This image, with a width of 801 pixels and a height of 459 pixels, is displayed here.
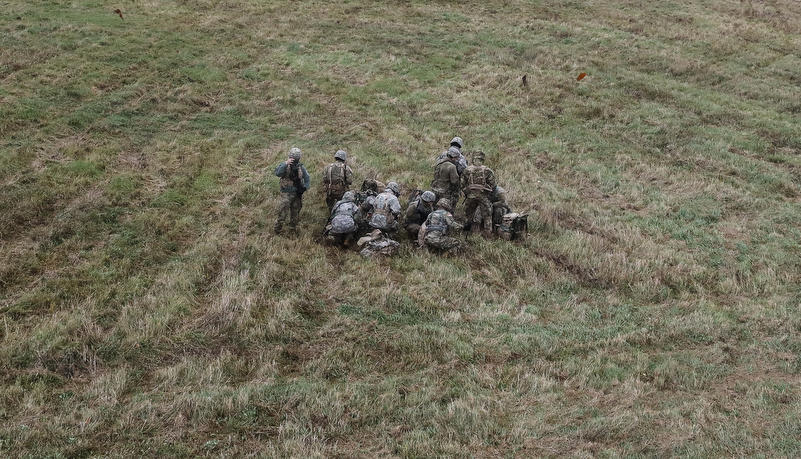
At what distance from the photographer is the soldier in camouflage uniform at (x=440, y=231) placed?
36.4ft

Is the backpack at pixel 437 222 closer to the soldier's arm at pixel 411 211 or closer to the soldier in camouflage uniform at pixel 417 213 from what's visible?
the soldier in camouflage uniform at pixel 417 213

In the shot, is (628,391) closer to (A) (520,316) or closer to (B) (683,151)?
(A) (520,316)

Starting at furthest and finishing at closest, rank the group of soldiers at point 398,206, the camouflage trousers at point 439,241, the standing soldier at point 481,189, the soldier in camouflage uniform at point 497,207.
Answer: the soldier in camouflage uniform at point 497,207 → the standing soldier at point 481,189 → the group of soldiers at point 398,206 → the camouflage trousers at point 439,241

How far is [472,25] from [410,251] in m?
21.6

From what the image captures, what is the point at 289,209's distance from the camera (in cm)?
1185

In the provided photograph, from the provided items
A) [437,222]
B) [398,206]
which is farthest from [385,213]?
[437,222]

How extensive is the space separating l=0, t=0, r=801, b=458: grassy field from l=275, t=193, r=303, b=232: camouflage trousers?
450 millimetres

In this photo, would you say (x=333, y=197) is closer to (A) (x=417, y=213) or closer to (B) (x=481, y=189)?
(A) (x=417, y=213)

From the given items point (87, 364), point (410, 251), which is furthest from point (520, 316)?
point (87, 364)

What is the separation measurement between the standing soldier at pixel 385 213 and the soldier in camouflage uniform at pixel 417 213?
0.60 m

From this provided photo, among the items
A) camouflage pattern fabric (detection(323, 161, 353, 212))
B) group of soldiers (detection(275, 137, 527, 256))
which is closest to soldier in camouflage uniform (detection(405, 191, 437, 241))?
group of soldiers (detection(275, 137, 527, 256))

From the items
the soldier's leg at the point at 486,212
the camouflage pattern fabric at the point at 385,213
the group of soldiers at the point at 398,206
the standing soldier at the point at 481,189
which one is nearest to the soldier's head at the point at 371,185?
the group of soldiers at the point at 398,206

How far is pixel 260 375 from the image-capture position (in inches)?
285

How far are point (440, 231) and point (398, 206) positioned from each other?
1.09m
